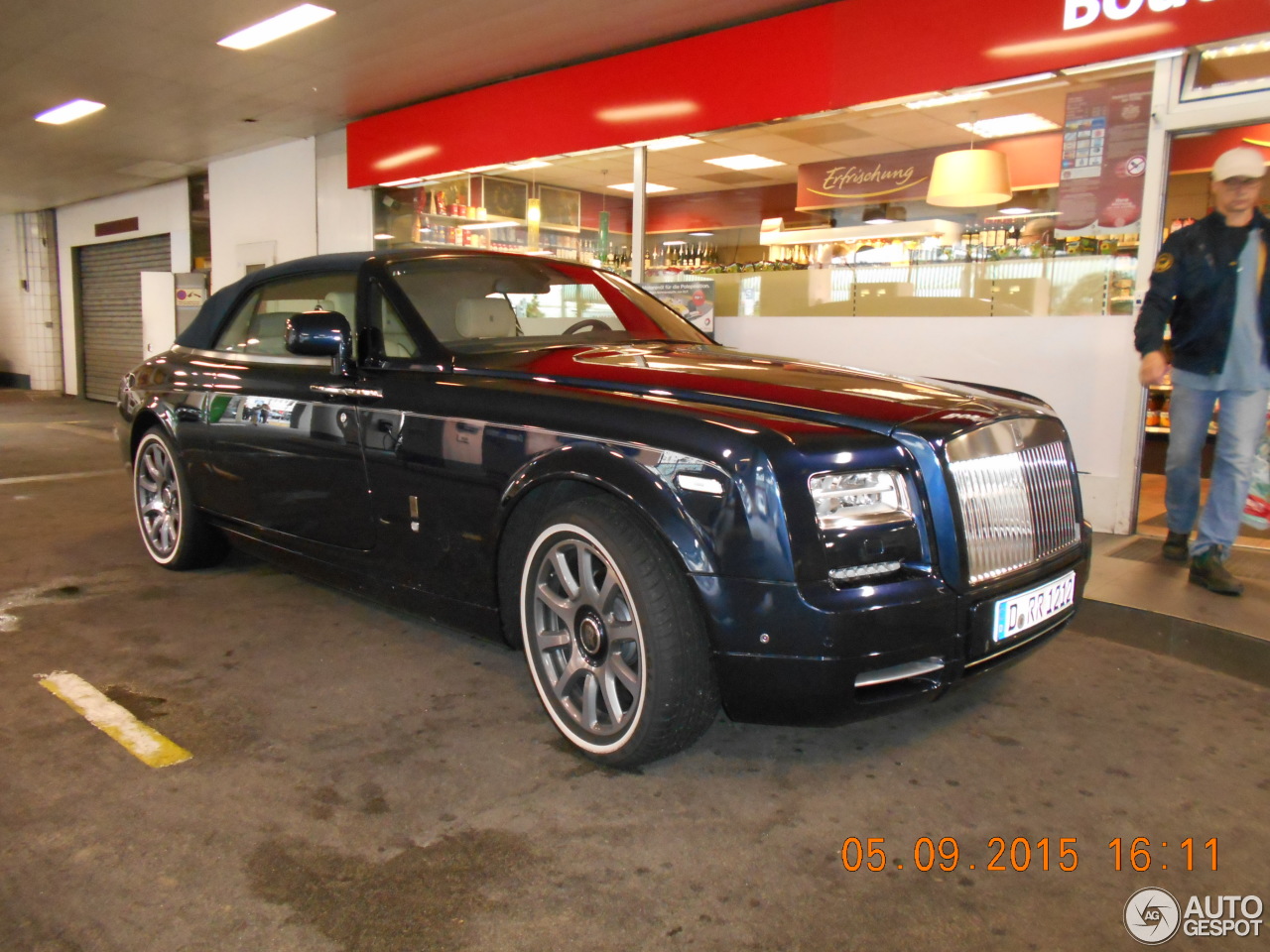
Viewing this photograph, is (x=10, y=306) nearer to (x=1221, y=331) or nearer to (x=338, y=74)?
(x=338, y=74)

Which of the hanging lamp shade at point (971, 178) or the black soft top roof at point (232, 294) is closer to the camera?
the black soft top roof at point (232, 294)

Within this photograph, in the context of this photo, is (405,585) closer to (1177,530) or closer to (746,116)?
(1177,530)

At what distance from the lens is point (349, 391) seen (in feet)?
10.4

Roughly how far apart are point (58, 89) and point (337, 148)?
2.81 m

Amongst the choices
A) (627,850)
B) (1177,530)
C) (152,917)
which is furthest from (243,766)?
(1177,530)

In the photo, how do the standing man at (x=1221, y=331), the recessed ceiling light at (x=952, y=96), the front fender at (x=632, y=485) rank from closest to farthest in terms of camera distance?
1. the front fender at (x=632, y=485)
2. the standing man at (x=1221, y=331)
3. the recessed ceiling light at (x=952, y=96)

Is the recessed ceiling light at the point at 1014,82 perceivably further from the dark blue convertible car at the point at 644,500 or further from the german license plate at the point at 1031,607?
the german license plate at the point at 1031,607

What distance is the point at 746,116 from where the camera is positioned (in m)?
6.58

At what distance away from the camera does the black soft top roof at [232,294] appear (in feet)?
11.9

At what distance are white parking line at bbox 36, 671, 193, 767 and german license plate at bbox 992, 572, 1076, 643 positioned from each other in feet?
7.09

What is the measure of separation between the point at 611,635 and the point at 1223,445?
3.11 m
